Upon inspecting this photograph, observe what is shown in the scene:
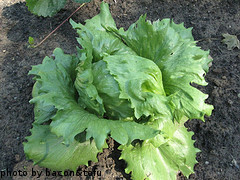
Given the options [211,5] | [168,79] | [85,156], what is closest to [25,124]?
[85,156]

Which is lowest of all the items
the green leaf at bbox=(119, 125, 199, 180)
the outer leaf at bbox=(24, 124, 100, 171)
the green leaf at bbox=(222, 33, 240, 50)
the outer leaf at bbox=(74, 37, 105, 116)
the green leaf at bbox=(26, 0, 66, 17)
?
the green leaf at bbox=(222, 33, 240, 50)

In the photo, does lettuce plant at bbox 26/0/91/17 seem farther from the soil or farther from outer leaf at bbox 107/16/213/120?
outer leaf at bbox 107/16/213/120

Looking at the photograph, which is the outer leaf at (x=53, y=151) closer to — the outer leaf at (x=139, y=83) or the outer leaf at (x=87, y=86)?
the outer leaf at (x=87, y=86)

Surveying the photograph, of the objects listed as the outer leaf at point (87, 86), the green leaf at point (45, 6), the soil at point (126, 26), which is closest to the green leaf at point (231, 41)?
the soil at point (126, 26)

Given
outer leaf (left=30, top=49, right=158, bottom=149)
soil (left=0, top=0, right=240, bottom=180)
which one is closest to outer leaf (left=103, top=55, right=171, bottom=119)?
outer leaf (left=30, top=49, right=158, bottom=149)

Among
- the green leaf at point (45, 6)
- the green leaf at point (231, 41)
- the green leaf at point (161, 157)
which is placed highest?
the green leaf at point (45, 6)

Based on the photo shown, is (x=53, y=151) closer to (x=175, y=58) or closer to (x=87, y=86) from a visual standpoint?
(x=87, y=86)

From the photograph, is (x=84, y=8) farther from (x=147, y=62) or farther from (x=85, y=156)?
(x=85, y=156)
